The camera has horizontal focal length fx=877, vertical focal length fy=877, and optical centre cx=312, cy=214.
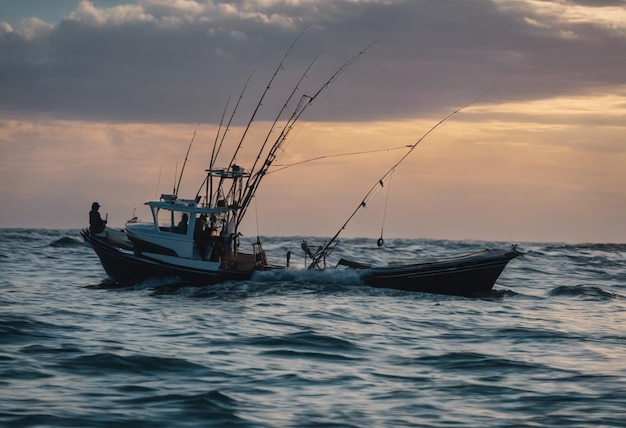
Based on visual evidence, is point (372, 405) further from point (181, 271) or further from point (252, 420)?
point (181, 271)

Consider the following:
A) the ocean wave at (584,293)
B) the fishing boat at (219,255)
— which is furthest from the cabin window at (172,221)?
the ocean wave at (584,293)

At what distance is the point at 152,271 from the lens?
94.5 feet

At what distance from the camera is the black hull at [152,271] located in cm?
2859

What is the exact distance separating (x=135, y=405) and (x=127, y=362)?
309cm

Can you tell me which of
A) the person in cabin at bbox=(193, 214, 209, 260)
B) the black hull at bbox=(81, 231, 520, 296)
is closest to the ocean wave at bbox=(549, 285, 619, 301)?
the black hull at bbox=(81, 231, 520, 296)

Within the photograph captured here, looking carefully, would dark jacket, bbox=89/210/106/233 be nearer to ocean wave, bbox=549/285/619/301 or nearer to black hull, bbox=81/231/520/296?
black hull, bbox=81/231/520/296

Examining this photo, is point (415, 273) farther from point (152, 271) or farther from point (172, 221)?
point (152, 271)

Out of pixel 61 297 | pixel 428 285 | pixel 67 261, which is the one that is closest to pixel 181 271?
pixel 61 297

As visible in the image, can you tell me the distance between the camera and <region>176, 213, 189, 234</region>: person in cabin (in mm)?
28625

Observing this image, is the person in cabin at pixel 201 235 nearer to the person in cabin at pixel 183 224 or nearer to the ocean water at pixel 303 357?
the person in cabin at pixel 183 224

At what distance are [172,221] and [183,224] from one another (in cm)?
43

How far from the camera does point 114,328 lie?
787 inches

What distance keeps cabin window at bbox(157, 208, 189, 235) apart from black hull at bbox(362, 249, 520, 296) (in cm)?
638

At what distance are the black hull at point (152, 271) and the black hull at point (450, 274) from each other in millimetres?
4735
